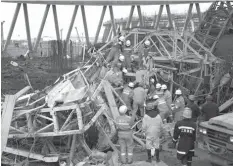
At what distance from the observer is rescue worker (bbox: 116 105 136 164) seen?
691cm

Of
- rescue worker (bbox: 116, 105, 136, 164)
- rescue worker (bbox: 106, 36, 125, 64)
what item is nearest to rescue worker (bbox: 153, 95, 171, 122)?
rescue worker (bbox: 116, 105, 136, 164)

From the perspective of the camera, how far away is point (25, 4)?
80.4 ft

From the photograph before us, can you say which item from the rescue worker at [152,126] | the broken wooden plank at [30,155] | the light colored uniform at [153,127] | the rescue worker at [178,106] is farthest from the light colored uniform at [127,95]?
the broken wooden plank at [30,155]

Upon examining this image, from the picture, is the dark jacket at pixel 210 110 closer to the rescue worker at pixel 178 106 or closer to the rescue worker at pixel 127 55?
the rescue worker at pixel 178 106

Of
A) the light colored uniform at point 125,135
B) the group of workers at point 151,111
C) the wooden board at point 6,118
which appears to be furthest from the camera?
the wooden board at point 6,118

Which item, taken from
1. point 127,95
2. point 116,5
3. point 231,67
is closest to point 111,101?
point 127,95

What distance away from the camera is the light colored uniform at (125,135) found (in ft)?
22.7

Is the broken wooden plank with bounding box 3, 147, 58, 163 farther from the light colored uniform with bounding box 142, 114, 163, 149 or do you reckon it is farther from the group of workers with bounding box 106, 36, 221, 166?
the light colored uniform with bounding box 142, 114, 163, 149

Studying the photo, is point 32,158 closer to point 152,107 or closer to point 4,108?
point 4,108

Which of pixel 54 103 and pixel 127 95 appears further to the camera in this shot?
pixel 127 95

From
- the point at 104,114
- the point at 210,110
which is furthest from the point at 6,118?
the point at 210,110

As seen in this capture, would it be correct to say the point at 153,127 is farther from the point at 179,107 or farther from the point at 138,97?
the point at 179,107

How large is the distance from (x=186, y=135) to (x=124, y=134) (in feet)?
4.53

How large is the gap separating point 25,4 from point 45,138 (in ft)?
61.9
